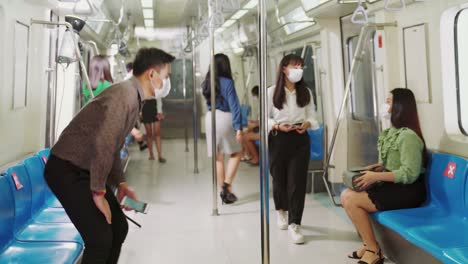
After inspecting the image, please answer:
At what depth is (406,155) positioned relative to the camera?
2.76 meters

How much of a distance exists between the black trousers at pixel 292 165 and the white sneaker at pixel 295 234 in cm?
4

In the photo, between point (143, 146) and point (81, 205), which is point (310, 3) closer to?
→ point (81, 205)

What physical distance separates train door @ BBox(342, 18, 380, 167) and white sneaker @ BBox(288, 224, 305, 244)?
191 cm

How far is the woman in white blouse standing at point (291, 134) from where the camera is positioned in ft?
11.2

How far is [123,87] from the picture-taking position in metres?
1.91

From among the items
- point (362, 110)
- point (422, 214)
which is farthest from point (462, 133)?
point (362, 110)

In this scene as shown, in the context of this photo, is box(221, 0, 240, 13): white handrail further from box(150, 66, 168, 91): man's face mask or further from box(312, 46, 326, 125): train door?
box(150, 66, 168, 91): man's face mask

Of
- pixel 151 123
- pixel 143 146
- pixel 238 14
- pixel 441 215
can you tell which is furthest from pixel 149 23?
pixel 441 215

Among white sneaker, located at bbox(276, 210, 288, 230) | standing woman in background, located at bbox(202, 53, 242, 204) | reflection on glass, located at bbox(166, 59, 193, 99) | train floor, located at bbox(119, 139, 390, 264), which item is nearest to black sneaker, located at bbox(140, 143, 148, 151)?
reflection on glass, located at bbox(166, 59, 193, 99)

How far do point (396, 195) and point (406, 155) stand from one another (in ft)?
0.96

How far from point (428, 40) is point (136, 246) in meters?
2.99

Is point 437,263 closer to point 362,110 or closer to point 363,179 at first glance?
point 363,179

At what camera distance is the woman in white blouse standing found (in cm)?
342

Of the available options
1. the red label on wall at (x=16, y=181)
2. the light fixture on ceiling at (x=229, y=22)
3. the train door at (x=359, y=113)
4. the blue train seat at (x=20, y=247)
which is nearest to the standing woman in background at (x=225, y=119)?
the train door at (x=359, y=113)
